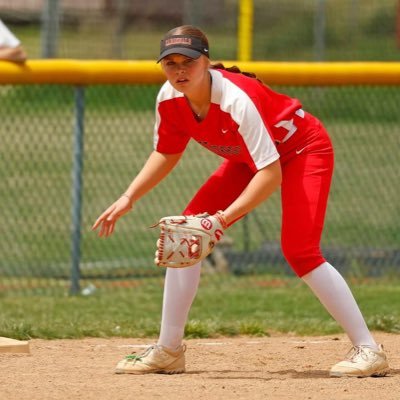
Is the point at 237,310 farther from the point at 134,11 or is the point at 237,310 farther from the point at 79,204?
the point at 134,11

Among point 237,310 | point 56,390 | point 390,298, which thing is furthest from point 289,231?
point 390,298

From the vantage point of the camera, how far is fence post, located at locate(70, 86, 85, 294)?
308 inches

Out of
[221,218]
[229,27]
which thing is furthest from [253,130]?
[229,27]

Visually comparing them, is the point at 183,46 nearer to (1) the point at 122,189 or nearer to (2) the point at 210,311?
(2) the point at 210,311

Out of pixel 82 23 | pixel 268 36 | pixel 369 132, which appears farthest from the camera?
pixel 82 23

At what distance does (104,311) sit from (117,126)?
198cm

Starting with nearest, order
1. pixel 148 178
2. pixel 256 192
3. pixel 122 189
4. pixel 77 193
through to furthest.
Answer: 1. pixel 256 192
2. pixel 148 178
3. pixel 77 193
4. pixel 122 189

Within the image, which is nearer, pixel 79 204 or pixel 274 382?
pixel 274 382

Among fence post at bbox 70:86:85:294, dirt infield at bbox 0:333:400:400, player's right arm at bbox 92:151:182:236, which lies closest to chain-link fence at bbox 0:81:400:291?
fence post at bbox 70:86:85:294

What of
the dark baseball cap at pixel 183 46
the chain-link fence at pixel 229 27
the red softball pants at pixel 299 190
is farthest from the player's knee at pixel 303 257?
the chain-link fence at pixel 229 27

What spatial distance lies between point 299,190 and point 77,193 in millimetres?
3074

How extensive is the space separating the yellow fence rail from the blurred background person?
0.15ft

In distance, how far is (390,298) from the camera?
7.84 meters

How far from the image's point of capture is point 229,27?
61.0ft
